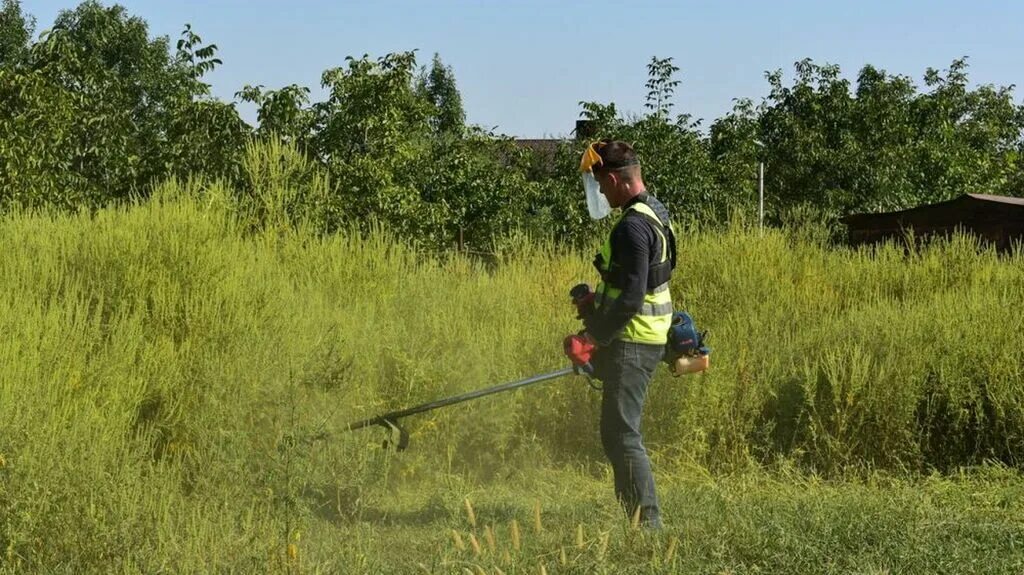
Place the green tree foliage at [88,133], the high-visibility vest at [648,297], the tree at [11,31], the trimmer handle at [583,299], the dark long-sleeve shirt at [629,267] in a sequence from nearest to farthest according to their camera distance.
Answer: the dark long-sleeve shirt at [629,267], the high-visibility vest at [648,297], the trimmer handle at [583,299], the green tree foliage at [88,133], the tree at [11,31]

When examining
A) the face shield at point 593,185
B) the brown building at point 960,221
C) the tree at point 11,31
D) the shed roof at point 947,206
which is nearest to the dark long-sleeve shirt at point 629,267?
the face shield at point 593,185

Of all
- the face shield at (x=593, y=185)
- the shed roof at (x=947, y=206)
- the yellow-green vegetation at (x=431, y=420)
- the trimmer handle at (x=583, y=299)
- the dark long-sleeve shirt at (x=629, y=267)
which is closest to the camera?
the yellow-green vegetation at (x=431, y=420)

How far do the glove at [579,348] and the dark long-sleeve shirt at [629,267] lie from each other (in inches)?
1.7

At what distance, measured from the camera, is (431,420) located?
676 centimetres

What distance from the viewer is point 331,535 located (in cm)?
525

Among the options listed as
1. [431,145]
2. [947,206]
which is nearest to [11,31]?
[431,145]

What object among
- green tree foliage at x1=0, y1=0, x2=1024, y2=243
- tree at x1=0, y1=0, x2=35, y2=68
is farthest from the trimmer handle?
tree at x1=0, y1=0, x2=35, y2=68

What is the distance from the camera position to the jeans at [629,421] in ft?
16.8

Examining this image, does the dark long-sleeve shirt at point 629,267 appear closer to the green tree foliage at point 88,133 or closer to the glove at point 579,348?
the glove at point 579,348

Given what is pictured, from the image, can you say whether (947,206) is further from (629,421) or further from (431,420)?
(629,421)

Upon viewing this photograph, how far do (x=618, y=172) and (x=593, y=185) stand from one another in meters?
0.31

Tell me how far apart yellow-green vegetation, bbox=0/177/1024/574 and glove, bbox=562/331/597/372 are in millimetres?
723

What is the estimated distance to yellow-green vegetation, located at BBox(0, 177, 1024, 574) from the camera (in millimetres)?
4551

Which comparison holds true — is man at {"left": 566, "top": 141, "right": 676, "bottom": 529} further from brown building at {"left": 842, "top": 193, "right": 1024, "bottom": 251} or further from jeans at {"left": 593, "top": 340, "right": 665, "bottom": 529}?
brown building at {"left": 842, "top": 193, "right": 1024, "bottom": 251}
